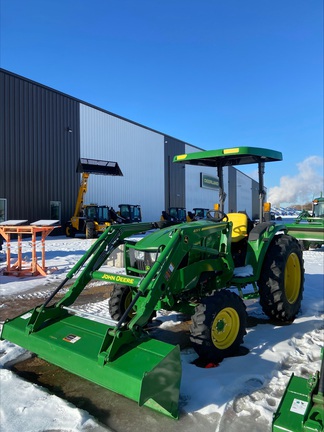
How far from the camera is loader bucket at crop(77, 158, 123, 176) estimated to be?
21156mm

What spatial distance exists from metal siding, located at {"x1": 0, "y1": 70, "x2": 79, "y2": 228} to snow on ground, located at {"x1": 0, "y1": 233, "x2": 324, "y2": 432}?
16.5 metres

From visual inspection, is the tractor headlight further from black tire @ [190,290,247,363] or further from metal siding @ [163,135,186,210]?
metal siding @ [163,135,186,210]

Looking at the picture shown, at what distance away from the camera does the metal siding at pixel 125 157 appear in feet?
76.5

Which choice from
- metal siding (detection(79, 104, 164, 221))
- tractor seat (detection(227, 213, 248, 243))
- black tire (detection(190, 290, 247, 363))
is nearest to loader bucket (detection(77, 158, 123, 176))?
metal siding (detection(79, 104, 164, 221))

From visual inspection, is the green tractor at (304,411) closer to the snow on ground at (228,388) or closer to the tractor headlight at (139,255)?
the snow on ground at (228,388)

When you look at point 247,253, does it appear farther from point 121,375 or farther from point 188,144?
point 188,144

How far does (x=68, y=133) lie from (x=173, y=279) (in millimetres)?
19824

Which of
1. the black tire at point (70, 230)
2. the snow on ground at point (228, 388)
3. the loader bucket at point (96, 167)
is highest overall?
the loader bucket at point (96, 167)

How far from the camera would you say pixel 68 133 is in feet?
71.5

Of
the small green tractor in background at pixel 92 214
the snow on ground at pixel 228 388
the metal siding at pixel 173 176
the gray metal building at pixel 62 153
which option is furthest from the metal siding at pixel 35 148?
the snow on ground at pixel 228 388

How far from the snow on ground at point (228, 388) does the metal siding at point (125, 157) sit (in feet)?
65.1

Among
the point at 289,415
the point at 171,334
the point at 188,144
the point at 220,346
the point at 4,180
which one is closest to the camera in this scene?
the point at 289,415

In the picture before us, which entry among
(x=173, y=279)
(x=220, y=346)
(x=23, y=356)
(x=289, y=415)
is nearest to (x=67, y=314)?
(x=23, y=356)

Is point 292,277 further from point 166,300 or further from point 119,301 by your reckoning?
point 119,301
